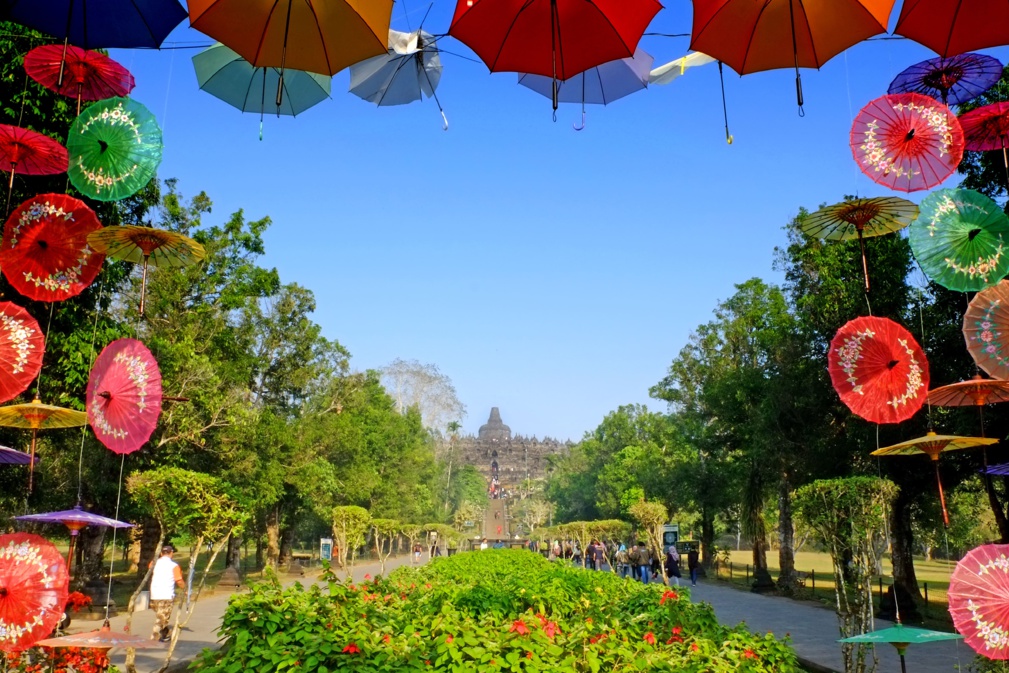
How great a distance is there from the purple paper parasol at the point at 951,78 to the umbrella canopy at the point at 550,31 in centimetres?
406

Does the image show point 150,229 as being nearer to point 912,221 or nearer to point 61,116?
point 61,116

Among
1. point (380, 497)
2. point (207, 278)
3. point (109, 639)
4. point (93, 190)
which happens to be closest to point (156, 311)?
point (207, 278)

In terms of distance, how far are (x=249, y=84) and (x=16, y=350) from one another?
312 centimetres

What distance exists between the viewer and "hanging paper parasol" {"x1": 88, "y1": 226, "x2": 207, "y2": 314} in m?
6.53

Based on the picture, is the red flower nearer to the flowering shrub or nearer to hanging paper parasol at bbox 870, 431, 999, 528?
the flowering shrub

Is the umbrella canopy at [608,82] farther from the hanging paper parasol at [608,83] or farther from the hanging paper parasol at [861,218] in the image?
the hanging paper parasol at [861,218]

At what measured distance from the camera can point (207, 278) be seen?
63.1 feet

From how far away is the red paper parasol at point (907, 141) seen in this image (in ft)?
→ 23.3

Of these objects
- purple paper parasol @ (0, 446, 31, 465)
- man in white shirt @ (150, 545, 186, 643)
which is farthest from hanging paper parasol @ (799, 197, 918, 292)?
man in white shirt @ (150, 545, 186, 643)

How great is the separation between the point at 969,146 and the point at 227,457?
17.0m

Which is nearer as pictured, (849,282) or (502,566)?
(502,566)

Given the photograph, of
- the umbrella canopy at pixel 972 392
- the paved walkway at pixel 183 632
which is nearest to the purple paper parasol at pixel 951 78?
the umbrella canopy at pixel 972 392

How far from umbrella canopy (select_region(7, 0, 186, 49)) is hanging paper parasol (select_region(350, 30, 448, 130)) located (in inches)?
70.7

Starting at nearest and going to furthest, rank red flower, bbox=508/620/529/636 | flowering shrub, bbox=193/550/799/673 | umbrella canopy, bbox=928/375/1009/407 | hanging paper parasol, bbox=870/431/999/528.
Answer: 1. flowering shrub, bbox=193/550/799/673
2. red flower, bbox=508/620/529/636
3. umbrella canopy, bbox=928/375/1009/407
4. hanging paper parasol, bbox=870/431/999/528
